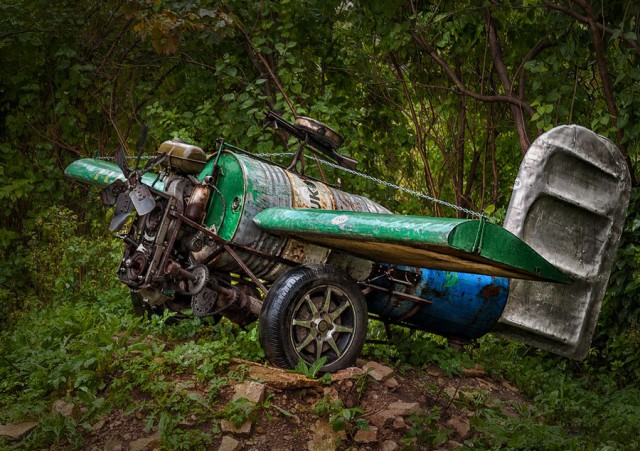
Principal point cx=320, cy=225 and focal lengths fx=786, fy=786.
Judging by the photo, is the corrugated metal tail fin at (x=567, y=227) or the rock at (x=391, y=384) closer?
the rock at (x=391, y=384)

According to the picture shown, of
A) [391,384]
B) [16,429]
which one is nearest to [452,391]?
[391,384]

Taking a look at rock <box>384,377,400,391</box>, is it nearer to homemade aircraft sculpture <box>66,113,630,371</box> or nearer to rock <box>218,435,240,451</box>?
homemade aircraft sculpture <box>66,113,630,371</box>

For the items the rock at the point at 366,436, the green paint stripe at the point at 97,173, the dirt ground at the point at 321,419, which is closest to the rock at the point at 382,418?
the dirt ground at the point at 321,419

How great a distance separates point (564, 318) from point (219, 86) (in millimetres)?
6140

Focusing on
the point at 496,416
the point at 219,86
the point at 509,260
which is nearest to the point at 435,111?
the point at 219,86

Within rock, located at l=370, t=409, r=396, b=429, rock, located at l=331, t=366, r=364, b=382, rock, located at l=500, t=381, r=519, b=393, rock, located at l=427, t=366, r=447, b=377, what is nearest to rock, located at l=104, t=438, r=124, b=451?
rock, located at l=331, t=366, r=364, b=382

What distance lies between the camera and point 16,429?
4.68m

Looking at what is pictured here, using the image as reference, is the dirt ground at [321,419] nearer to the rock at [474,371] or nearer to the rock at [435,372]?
the rock at [435,372]

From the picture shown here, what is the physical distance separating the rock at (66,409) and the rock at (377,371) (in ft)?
6.40

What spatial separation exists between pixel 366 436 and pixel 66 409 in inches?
73.0

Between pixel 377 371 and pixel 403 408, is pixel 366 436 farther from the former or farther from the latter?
pixel 377 371

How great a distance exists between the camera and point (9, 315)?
814cm

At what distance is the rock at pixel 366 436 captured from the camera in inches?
194

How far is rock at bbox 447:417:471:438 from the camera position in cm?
529
